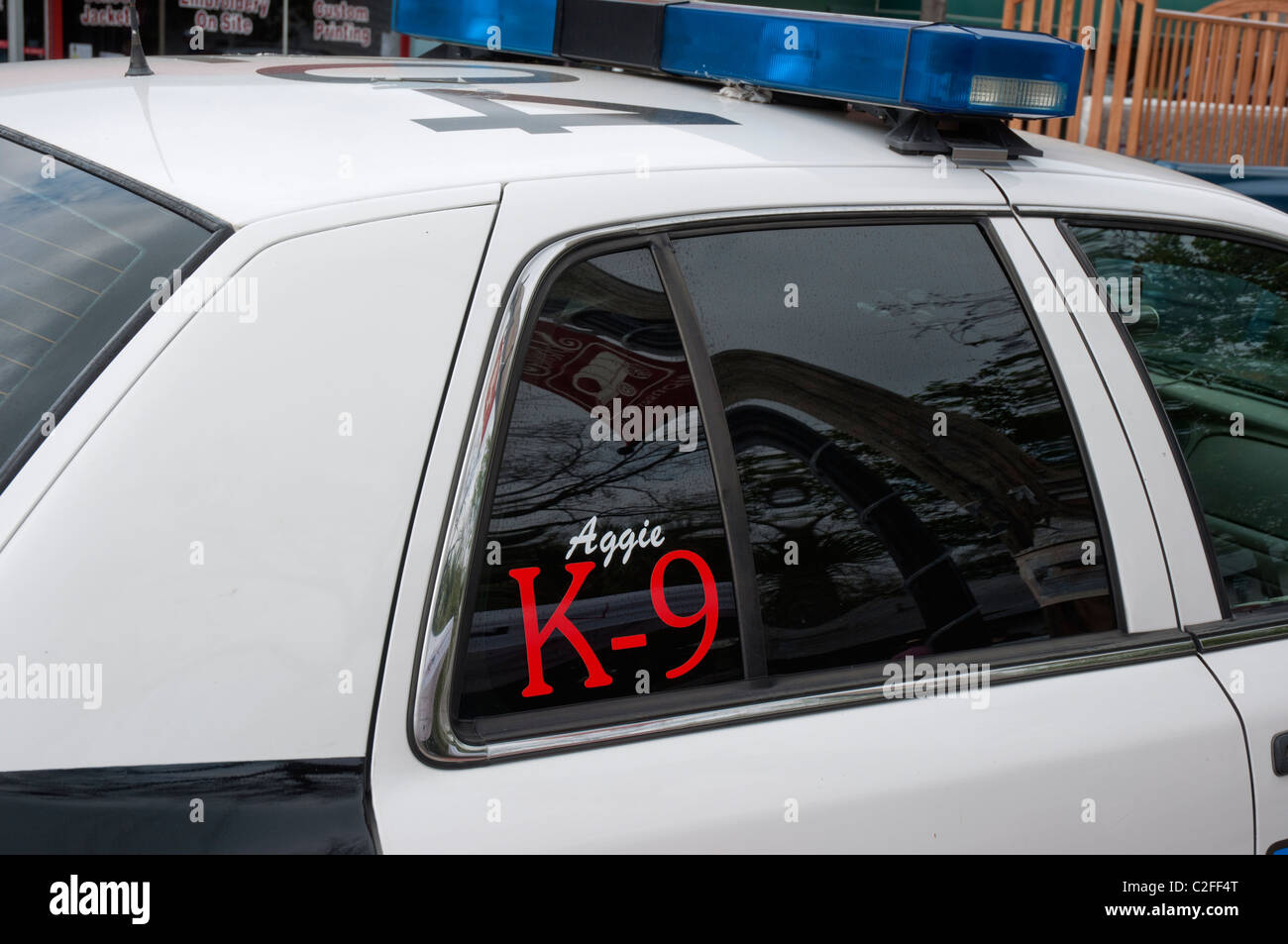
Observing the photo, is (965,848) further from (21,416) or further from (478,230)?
(21,416)

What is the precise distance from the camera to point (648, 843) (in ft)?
4.41

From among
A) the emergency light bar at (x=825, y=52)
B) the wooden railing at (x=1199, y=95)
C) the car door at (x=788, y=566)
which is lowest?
the car door at (x=788, y=566)

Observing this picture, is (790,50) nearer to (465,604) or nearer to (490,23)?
(490,23)

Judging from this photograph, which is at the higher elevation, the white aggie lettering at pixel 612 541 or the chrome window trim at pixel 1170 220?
the chrome window trim at pixel 1170 220

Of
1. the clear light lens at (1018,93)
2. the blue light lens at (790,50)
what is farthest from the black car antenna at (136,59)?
the clear light lens at (1018,93)

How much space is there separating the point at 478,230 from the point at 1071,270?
2.92 feet

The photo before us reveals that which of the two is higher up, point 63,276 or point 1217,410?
point 63,276

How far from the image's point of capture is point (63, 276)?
1429 millimetres

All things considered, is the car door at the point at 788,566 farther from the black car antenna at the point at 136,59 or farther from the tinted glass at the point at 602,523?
the black car antenna at the point at 136,59

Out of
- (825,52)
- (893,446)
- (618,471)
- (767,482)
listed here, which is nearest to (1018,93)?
(825,52)

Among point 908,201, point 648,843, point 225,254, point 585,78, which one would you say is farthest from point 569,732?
point 585,78

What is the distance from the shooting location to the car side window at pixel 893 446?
1.56m

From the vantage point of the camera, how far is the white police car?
121 centimetres
